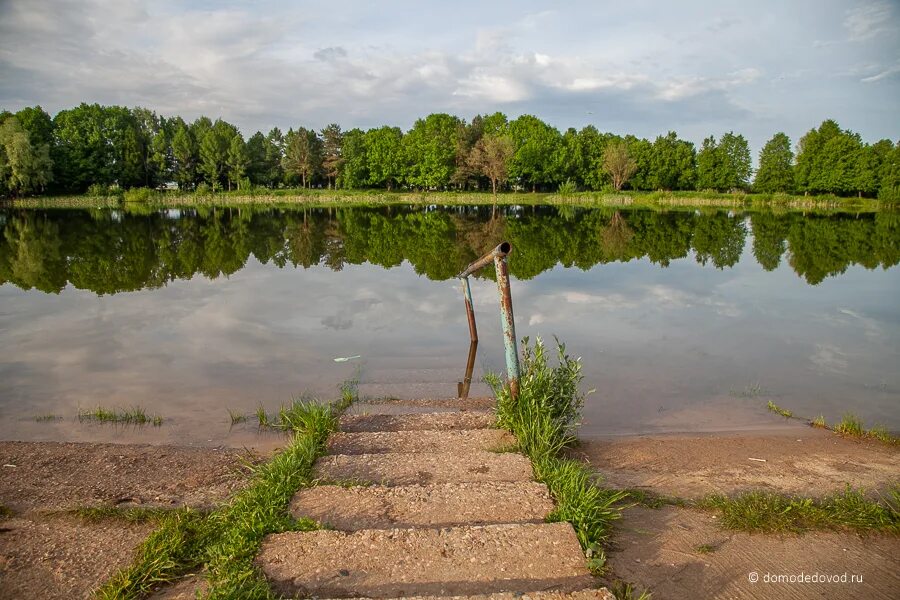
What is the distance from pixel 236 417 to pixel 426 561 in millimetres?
5424

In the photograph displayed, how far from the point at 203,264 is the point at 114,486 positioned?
64.6 feet

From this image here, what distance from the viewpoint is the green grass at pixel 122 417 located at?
8.41m

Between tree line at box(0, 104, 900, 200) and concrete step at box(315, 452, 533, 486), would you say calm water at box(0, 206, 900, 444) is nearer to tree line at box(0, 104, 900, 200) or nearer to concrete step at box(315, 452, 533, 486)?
concrete step at box(315, 452, 533, 486)

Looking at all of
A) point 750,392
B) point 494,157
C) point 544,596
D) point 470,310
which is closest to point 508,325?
point 544,596

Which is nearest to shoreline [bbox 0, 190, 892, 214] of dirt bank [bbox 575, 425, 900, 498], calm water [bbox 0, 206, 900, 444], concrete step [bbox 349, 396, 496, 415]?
calm water [bbox 0, 206, 900, 444]

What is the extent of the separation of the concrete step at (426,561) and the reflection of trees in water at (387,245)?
56.1 feet

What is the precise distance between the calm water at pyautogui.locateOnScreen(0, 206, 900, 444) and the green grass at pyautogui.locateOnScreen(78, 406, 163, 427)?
7.6 inches

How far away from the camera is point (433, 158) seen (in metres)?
87.4

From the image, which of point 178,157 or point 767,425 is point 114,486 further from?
point 178,157

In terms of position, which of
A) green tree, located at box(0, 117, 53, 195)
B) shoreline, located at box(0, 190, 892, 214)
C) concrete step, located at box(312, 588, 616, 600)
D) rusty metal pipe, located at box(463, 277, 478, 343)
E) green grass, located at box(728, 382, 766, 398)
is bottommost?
green grass, located at box(728, 382, 766, 398)

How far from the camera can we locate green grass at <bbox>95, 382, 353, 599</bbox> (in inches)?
152

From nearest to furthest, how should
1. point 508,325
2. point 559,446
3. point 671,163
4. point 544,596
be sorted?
point 544,596
point 559,446
point 508,325
point 671,163

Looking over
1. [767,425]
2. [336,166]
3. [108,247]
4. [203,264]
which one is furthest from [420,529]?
[336,166]

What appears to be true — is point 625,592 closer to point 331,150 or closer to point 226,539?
point 226,539
